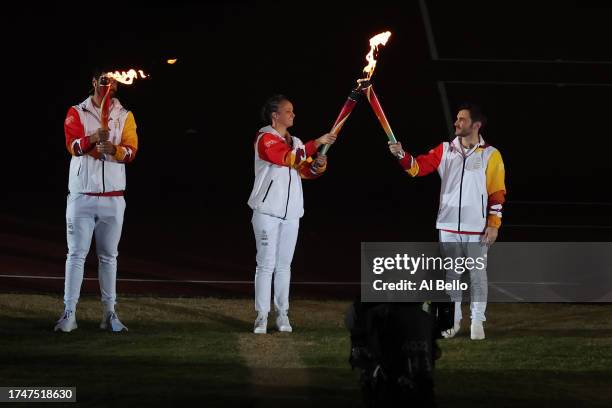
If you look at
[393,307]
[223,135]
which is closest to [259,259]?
[393,307]

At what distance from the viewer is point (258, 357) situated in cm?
916

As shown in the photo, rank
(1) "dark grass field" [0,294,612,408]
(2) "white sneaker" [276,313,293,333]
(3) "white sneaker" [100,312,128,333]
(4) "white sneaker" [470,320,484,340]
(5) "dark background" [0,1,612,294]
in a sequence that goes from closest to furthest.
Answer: (1) "dark grass field" [0,294,612,408], (4) "white sneaker" [470,320,484,340], (3) "white sneaker" [100,312,128,333], (2) "white sneaker" [276,313,293,333], (5) "dark background" [0,1,612,294]

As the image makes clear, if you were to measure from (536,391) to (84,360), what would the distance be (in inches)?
110

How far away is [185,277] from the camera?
1406cm

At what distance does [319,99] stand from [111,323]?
52.0ft

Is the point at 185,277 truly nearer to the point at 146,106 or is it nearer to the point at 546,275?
the point at 546,275

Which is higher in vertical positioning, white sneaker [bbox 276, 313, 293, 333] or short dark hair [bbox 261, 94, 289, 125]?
short dark hair [bbox 261, 94, 289, 125]

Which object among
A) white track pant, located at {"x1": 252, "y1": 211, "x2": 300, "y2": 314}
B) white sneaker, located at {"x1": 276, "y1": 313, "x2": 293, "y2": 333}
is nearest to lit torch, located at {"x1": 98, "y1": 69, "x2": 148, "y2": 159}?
white track pant, located at {"x1": 252, "y1": 211, "x2": 300, "y2": 314}

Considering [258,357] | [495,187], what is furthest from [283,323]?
[495,187]

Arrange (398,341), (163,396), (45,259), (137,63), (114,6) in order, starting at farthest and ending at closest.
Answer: (114,6) → (137,63) → (45,259) → (163,396) → (398,341)

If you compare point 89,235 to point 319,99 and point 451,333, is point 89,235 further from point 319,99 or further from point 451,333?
point 319,99

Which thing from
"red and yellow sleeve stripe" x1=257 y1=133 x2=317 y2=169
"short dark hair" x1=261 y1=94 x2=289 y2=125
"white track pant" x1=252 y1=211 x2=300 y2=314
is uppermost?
"short dark hair" x1=261 y1=94 x2=289 y2=125

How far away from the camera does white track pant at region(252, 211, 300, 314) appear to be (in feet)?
33.9

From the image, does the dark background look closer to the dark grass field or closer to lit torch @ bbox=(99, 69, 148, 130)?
the dark grass field
